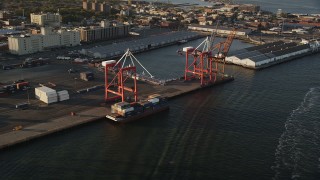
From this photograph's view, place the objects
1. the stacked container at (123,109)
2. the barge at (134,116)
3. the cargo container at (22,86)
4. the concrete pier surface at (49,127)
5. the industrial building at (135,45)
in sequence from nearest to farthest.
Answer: the concrete pier surface at (49,127) < the barge at (134,116) < the stacked container at (123,109) < the cargo container at (22,86) < the industrial building at (135,45)

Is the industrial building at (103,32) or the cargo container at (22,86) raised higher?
the industrial building at (103,32)

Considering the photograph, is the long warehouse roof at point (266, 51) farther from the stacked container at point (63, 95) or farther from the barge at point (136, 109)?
the stacked container at point (63, 95)

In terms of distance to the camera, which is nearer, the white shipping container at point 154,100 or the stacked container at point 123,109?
the stacked container at point 123,109

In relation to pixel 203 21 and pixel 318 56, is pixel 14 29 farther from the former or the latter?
pixel 318 56

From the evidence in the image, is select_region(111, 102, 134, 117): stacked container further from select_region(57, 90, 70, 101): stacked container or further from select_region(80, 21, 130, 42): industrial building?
select_region(80, 21, 130, 42): industrial building

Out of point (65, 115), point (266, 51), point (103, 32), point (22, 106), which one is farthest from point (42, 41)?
point (266, 51)

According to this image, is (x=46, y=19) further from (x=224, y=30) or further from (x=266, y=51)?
(x=266, y=51)

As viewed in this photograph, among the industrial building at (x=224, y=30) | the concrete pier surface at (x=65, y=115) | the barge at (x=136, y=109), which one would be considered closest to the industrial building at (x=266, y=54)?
the concrete pier surface at (x=65, y=115)
